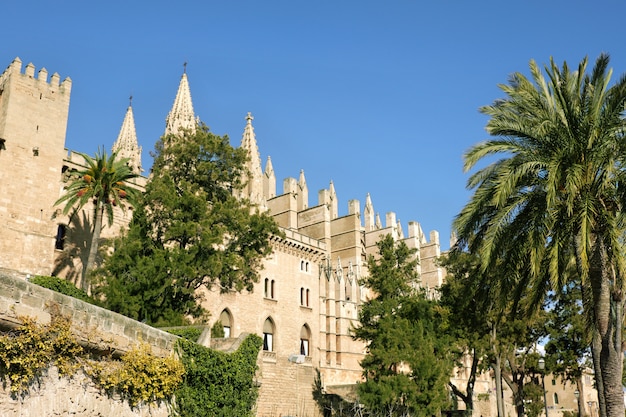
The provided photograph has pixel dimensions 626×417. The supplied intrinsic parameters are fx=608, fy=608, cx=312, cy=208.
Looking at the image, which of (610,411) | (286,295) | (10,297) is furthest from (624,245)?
(286,295)

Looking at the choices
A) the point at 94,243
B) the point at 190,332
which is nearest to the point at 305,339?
the point at 94,243

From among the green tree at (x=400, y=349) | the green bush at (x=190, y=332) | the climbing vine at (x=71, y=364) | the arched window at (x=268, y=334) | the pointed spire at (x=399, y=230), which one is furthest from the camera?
the pointed spire at (x=399, y=230)

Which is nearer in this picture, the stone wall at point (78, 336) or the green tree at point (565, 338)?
the stone wall at point (78, 336)

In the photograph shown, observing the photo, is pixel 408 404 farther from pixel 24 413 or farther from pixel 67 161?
pixel 67 161

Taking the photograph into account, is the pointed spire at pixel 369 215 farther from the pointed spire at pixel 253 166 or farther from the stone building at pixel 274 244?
the pointed spire at pixel 253 166

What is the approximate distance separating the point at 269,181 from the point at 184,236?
93.4 ft

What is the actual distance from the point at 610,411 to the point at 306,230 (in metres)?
36.7

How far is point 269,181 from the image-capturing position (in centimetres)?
5028

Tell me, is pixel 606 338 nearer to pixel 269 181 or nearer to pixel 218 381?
pixel 218 381

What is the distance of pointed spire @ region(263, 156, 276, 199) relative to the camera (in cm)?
4954

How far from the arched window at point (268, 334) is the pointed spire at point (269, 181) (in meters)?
13.6

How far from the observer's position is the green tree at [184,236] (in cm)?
2083

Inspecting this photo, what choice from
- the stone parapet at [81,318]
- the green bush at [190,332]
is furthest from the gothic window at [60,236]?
the stone parapet at [81,318]

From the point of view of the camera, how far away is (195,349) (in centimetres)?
1509
